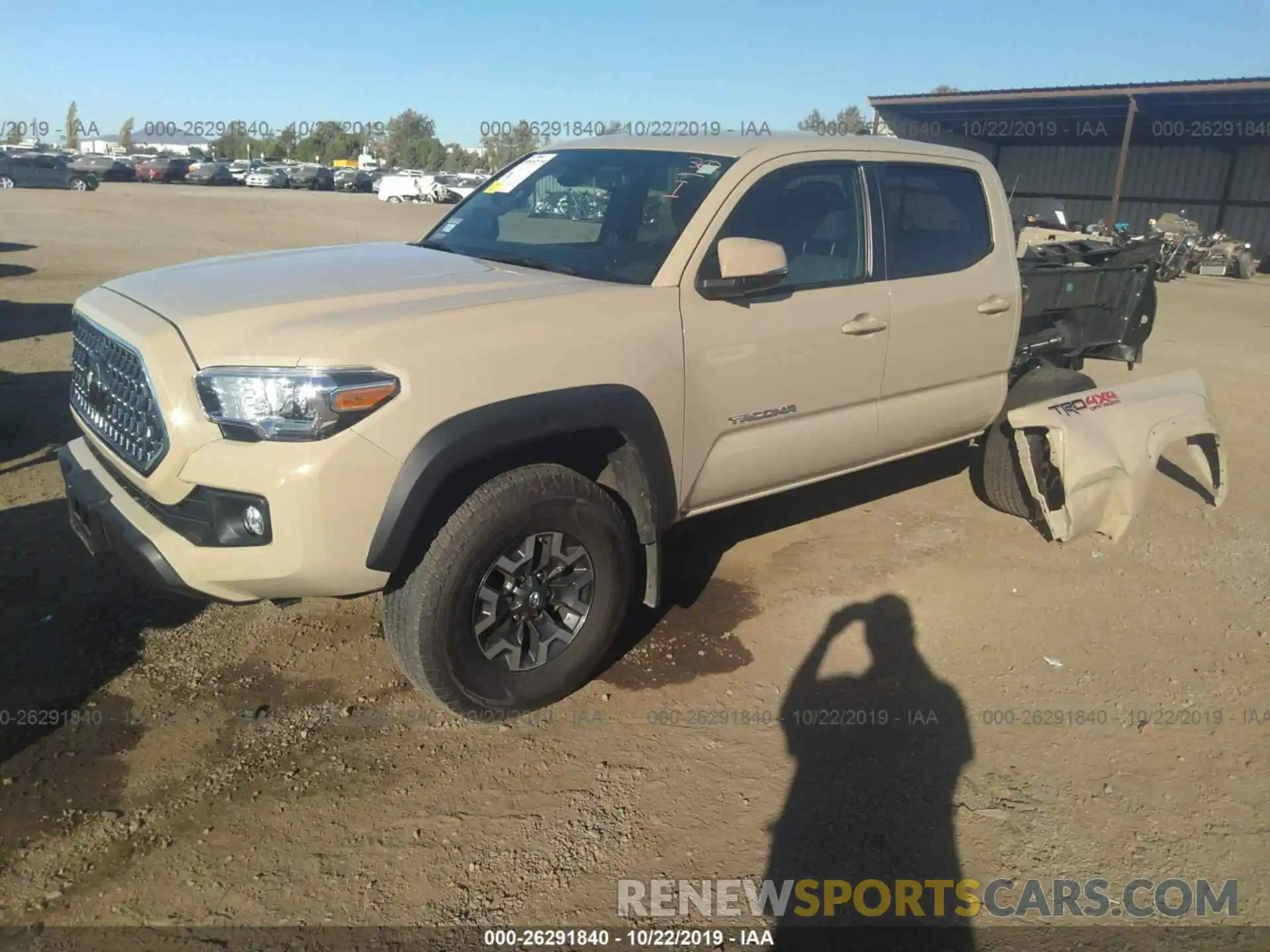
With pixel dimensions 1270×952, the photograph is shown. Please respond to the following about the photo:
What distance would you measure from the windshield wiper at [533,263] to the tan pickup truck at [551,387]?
0.01m

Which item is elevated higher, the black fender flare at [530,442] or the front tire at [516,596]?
the black fender flare at [530,442]

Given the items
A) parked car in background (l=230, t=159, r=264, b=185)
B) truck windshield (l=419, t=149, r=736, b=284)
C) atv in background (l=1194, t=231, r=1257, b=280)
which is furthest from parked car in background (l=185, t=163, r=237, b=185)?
truck windshield (l=419, t=149, r=736, b=284)

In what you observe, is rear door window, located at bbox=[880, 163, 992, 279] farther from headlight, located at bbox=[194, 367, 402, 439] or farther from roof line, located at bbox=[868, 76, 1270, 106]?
roof line, located at bbox=[868, 76, 1270, 106]

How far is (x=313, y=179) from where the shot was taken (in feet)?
178

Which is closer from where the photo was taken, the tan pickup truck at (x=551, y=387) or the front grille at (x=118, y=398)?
the tan pickup truck at (x=551, y=387)

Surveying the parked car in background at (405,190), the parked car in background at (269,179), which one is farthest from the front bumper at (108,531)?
the parked car in background at (269,179)

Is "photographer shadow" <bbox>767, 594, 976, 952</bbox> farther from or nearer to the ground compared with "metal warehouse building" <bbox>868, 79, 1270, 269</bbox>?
nearer to the ground

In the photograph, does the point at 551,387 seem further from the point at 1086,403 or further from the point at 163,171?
the point at 163,171

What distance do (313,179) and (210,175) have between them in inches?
221

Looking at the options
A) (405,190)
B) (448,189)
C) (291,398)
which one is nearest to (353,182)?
(405,190)

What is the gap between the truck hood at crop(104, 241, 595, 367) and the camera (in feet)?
9.73

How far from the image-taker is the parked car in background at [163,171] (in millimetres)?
53625

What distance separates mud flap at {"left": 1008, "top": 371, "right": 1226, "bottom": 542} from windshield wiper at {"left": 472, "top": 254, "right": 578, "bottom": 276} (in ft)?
8.61

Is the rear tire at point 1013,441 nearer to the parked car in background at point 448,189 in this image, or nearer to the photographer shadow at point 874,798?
the photographer shadow at point 874,798
